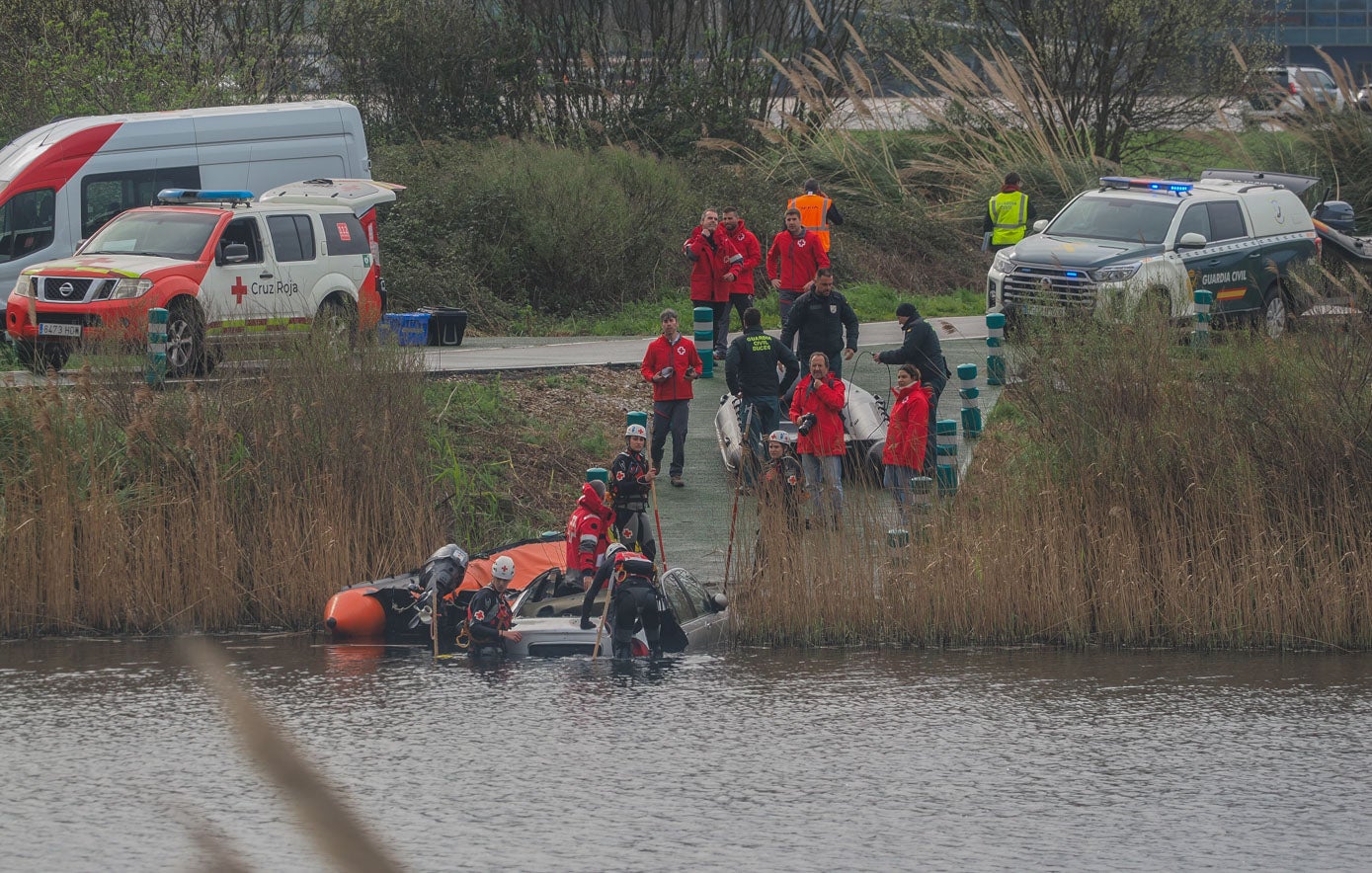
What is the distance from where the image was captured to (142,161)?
71.1 feet

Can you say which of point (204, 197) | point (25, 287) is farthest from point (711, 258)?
point (25, 287)

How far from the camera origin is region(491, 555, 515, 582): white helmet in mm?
11828

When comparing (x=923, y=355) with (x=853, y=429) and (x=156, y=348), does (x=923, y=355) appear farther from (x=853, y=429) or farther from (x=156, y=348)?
(x=156, y=348)

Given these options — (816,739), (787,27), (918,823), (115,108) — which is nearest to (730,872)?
(918,823)

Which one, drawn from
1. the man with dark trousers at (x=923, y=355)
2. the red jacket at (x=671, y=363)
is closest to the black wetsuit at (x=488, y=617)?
the red jacket at (x=671, y=363)

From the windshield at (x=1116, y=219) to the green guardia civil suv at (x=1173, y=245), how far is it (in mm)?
13

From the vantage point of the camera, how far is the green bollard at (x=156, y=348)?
15016 millimetres

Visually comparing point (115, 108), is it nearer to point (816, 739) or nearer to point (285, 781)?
point (816, 739)

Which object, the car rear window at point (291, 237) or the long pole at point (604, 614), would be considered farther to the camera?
the car rear window at point (291, 237)

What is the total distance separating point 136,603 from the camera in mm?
13594

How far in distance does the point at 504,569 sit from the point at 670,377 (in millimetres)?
4218

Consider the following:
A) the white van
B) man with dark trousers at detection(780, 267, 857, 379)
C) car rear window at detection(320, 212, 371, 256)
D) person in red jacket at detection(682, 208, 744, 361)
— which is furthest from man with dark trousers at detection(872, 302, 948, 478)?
the white van

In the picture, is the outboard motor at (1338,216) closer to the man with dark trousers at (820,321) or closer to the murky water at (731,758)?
the man with dark trousers at (820,321)

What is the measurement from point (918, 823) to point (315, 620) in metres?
6.37
